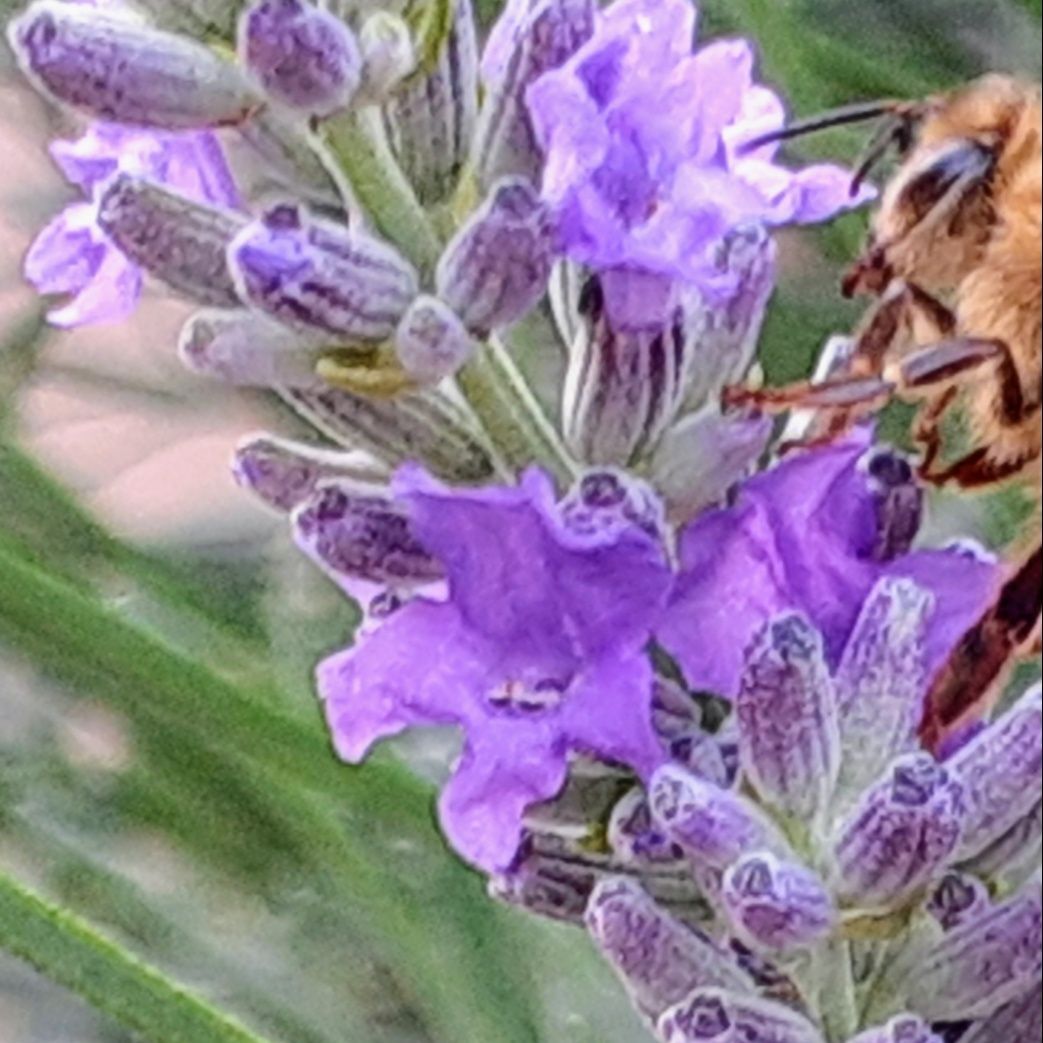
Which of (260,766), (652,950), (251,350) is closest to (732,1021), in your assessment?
(652,950)

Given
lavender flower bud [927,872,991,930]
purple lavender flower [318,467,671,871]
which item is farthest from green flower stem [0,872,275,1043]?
lavender flower bud [927,872,991,930]

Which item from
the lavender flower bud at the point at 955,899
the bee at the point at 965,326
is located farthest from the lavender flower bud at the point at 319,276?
the lavender flower bud at the point at 955,899

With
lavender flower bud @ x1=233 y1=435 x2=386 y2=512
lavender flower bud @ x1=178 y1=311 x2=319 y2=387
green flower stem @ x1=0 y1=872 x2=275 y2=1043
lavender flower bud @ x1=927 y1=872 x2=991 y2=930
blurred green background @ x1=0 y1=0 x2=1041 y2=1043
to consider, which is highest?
lavender flower bud @ x1=178 y1=311 x2=319 y2=387

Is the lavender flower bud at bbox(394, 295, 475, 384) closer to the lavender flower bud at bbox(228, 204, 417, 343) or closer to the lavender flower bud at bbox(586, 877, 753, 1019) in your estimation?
the lavender flower bud at bbox(228, 204, 417, 343)

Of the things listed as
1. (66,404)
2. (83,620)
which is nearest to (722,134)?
(83,620)

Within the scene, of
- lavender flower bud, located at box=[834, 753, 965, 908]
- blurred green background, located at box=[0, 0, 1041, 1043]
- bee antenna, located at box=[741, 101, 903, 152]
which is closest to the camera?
lavender flower bud, located at box=[834, 753, 965, 908]

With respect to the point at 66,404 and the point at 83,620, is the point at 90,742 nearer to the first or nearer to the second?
the point at 83,620
